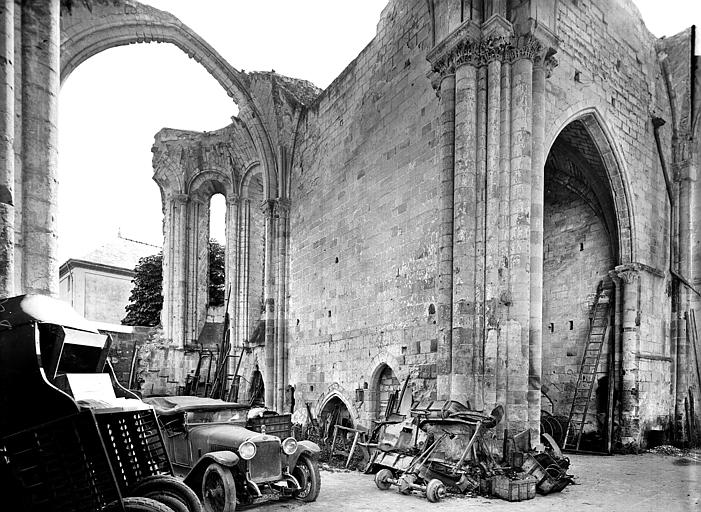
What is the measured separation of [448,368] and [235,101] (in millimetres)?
10785

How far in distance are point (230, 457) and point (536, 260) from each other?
5428 millimetres

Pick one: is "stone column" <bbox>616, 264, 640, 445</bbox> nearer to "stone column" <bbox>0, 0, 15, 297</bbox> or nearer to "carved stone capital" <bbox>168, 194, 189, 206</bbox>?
"stone column" <bbox>0, 0, 15, 297</bbox>

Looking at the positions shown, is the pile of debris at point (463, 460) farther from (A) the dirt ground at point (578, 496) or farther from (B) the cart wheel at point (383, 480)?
(A) the dirt ground at point (578, 496)

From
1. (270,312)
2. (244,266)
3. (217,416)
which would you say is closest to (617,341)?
(270,312)

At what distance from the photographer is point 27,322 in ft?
13.4

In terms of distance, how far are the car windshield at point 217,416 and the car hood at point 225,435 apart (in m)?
0.18

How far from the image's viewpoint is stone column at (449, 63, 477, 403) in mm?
8602

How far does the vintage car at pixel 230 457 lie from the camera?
6043 mm

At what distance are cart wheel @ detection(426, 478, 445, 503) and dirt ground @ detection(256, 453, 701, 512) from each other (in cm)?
8

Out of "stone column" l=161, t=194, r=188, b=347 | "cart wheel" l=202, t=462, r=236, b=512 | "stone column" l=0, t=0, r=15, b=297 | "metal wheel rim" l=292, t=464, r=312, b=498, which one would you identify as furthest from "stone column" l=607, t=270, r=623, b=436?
"stone column" l=161, t=194, r=188, b=347

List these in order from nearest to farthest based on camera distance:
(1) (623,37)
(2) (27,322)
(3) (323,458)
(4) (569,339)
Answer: (2) (27,322) < (3) (323,458) < (1) (623,37) < (4) (569,339)

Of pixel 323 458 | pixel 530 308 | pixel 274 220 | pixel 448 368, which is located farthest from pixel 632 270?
pixel 274 220

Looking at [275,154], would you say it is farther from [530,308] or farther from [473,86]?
[530,308]

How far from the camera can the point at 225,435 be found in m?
6.68
